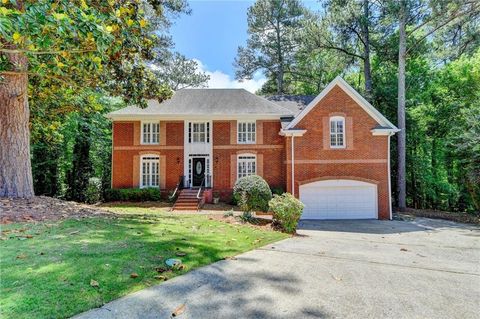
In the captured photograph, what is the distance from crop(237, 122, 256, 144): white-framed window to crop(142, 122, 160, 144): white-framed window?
5.73 m

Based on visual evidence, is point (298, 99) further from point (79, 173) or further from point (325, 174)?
point (79, 173)

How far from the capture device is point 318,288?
14.7 feet

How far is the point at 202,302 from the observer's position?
3.76m

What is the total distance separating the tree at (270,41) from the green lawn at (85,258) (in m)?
26.0

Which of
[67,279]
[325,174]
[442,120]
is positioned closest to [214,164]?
[325,174]

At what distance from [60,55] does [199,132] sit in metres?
13.0

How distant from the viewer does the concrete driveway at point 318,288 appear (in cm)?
362

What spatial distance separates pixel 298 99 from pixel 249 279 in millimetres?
20090

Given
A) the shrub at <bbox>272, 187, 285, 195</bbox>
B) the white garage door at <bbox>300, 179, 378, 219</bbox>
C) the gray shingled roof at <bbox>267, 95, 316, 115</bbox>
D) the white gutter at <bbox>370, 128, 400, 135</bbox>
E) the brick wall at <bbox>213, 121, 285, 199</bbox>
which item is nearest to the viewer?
the white garage door at <bbox>300, 179, 378, 219</bbox>

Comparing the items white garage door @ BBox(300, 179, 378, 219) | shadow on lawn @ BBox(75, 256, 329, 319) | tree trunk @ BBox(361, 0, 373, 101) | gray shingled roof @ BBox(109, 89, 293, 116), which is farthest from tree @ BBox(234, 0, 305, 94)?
shadow on lawn @ BBox(75, 256, 329, 319)

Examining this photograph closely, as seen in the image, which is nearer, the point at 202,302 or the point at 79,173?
the point at 202,302

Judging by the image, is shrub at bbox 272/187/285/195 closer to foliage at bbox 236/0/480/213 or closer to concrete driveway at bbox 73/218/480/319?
foliage at bbox 236/0/480/213

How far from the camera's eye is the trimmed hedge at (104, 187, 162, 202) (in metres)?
18.7

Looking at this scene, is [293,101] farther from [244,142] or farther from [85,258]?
[85,258]
